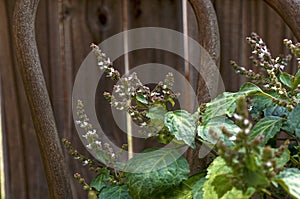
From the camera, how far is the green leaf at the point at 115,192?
0.83 meters

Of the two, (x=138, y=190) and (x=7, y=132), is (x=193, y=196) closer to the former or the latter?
(x=138, y=190)

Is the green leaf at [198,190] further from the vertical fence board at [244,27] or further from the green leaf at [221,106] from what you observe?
the vertical fence board at [244,27]

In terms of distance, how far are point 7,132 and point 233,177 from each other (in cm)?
100

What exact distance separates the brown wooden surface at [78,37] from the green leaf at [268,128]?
615 millimetres

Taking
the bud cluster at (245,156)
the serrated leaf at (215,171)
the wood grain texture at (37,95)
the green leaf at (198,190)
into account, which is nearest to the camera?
the bud cluster at (245,156)

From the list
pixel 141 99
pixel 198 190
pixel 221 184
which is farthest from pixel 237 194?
pixel 141 99

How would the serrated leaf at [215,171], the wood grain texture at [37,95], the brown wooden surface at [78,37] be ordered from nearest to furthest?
the serrated leaf at [215,171], the wood grain texture at [37,95], the brown wooden surface at [78,37]

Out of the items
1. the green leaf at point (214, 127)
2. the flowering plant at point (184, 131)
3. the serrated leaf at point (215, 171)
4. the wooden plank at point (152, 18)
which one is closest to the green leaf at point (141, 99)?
the flowering plant at point (184, 131)

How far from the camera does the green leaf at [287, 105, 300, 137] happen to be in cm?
74

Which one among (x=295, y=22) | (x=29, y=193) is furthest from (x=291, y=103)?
(x=29, y=193)

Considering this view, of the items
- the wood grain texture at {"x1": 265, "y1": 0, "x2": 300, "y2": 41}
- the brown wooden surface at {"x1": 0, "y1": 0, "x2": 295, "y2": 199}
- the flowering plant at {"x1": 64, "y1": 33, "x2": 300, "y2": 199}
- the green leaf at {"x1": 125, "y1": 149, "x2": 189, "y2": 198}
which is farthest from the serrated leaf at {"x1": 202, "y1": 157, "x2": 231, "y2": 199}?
the brown wooden surface at {"x1": 0, "y1": 0, "x2": 295, "y2": 199}

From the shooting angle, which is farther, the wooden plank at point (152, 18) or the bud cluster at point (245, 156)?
the wooden plank at point (152, 18)

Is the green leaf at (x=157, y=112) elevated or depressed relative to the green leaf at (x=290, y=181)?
elevated

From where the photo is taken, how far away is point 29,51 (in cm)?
84
